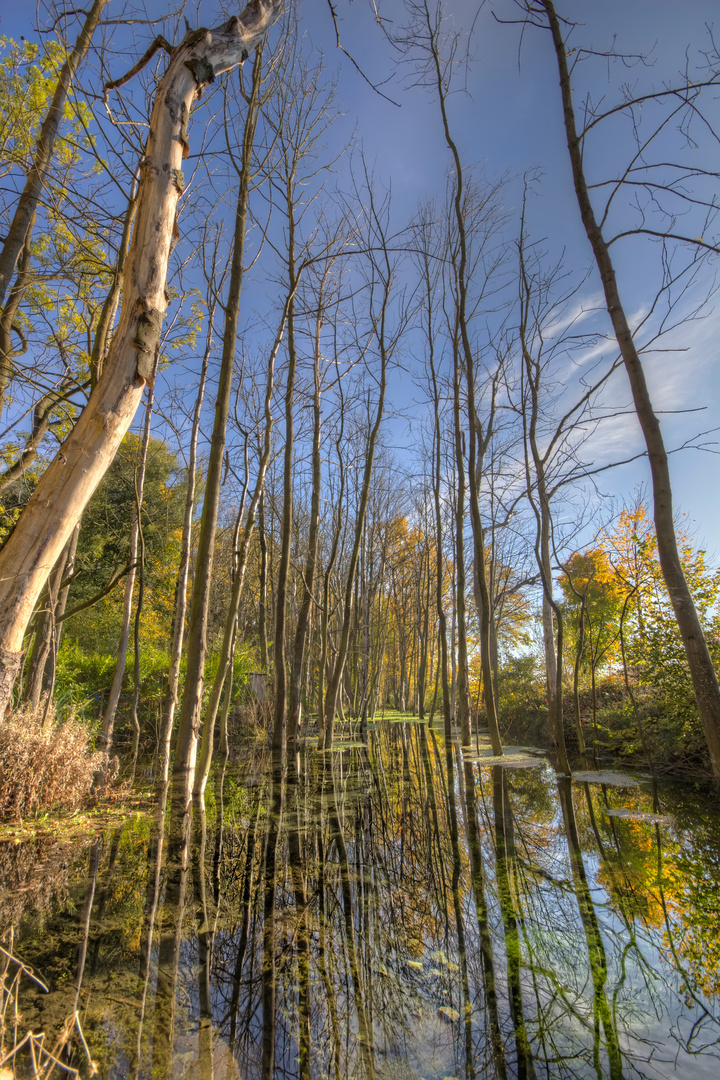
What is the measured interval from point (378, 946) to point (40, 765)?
3.40m

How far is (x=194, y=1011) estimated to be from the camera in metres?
1.87

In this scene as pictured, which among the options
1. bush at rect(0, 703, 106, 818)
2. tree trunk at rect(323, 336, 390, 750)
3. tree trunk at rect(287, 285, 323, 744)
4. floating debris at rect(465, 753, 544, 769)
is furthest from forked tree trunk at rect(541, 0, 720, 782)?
tree trunk at rect(323, 336, 390, 750)

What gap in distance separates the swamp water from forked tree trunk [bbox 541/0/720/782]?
1.18 metres

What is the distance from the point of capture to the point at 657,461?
4121 millimetres

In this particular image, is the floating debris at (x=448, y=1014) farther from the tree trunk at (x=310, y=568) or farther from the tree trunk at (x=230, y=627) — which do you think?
the tree trunk at (x=310, y=568)

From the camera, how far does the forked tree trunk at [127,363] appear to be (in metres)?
2.05

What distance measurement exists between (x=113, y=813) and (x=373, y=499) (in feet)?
48.0

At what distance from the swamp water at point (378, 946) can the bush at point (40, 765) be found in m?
0.50

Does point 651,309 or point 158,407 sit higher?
point 158,407

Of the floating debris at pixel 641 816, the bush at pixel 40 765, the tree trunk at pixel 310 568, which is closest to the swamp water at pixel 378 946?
the floating debris at pixel 641 816

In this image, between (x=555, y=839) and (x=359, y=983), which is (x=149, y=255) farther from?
(x=555, y=839)

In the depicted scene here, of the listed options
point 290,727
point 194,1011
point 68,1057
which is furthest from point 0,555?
point 290,727

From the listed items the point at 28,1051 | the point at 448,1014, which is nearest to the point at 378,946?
the point at 448,1014

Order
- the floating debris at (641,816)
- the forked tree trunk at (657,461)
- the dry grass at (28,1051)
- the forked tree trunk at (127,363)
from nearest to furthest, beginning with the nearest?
1. the dry grass at (28,1051)
2. the forked tree trunk at (127,363)
3. the forked tree trunk at (657,461)
4. the floating debris at (641,816)
